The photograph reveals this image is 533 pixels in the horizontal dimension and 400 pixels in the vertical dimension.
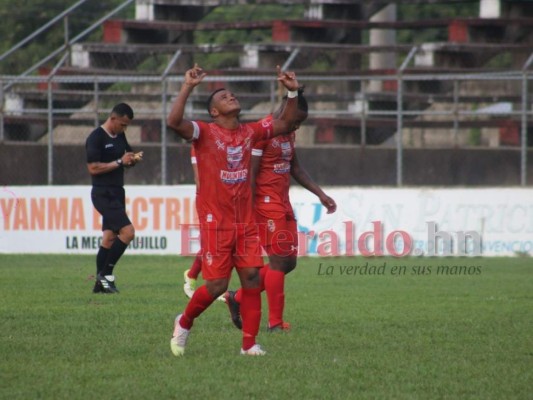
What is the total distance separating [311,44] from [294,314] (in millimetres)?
19279

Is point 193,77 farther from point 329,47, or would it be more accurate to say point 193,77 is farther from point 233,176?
point 329,47

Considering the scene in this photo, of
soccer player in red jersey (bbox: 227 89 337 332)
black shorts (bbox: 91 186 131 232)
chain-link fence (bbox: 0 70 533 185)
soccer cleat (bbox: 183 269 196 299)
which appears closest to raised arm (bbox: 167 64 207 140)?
soccer player in red jersey (bbox: 227 89 337 332)

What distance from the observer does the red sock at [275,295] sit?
991 cm

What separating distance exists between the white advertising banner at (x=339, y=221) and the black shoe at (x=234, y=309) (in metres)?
9.78

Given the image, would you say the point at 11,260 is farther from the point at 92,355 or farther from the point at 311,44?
the point at 311,44

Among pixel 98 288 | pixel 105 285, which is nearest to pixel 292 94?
pixel 105 285

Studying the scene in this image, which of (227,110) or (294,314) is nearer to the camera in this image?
(227,110)

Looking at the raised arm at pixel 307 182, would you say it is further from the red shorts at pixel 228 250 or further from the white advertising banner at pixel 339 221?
the white advertising banner at pixel 339 221

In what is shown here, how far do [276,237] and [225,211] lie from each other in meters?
2.20

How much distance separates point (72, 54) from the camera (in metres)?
29.6

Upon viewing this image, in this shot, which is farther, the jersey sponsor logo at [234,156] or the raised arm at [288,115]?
the raised arm at [288,115]

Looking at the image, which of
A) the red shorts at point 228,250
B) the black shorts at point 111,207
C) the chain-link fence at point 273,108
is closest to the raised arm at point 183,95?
the red shorts at point 228,250

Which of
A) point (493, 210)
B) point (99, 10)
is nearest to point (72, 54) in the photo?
point (99, 10)

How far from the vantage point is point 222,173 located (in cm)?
820
